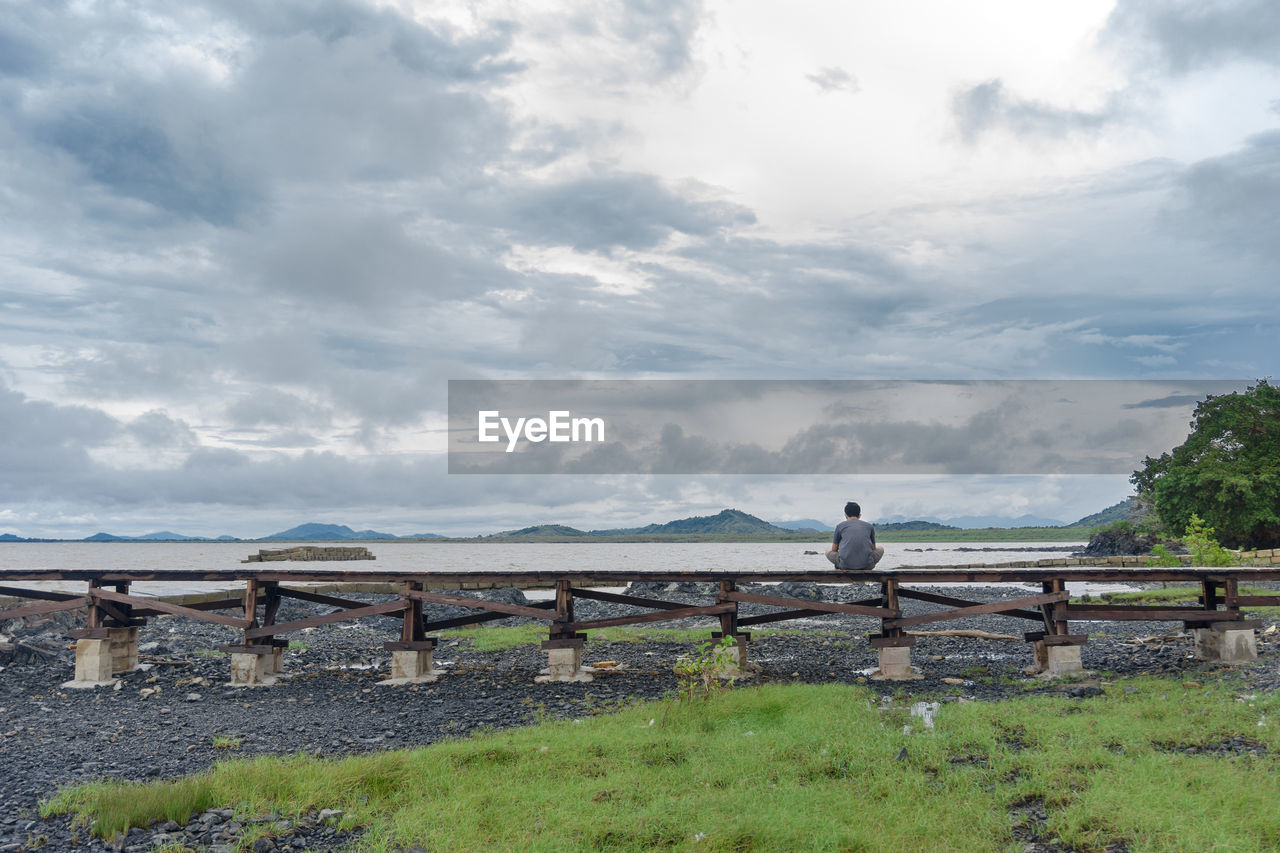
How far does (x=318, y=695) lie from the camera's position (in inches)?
600

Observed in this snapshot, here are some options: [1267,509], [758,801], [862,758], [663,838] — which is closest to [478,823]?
[663,838]

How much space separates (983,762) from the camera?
8.99 meters

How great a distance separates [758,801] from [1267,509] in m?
49.9

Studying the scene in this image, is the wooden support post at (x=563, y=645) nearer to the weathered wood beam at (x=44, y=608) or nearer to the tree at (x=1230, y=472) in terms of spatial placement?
the weathered wood beam at (x=44, y=608)

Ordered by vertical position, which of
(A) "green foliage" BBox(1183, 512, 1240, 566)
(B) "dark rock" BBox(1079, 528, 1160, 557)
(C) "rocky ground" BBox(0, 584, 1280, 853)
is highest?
(A) "green foliage" BBox(1183, 512, 1240, 566)

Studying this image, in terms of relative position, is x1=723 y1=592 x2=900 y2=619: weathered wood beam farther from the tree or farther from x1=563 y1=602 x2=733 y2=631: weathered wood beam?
the tree

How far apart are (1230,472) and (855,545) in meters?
43.3

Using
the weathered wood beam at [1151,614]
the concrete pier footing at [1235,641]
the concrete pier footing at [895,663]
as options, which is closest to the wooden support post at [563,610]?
the concrete pier footing at [895,663]

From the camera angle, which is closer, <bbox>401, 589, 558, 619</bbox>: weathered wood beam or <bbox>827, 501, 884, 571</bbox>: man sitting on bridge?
<bbox>827, 501, 884, 571</bbox>: man sitting on bridge

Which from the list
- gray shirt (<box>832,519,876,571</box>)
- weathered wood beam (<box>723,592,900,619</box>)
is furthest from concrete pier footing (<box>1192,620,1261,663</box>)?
gray shirt (<box>832,519,876,571</box>)

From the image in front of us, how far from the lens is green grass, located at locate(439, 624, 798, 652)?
21.9 metres

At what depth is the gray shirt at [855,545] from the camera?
14992 mm

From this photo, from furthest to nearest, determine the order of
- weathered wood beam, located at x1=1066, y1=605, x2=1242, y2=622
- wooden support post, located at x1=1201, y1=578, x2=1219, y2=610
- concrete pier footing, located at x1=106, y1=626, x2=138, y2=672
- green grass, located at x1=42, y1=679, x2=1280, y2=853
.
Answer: concrete pier footing, located at x1=106, y1=626, x2=138, y2=672 < wooden support post, located at x1=1201, y1=578, x2=1219, y2=610 < weathered wood beam, located at x1=1066, y1=605, x2=1242, y2=622 < green grass, located at x1=42, y1=679, x2=1280, y2=853

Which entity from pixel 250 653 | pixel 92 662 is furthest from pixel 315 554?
pixel 250 653
